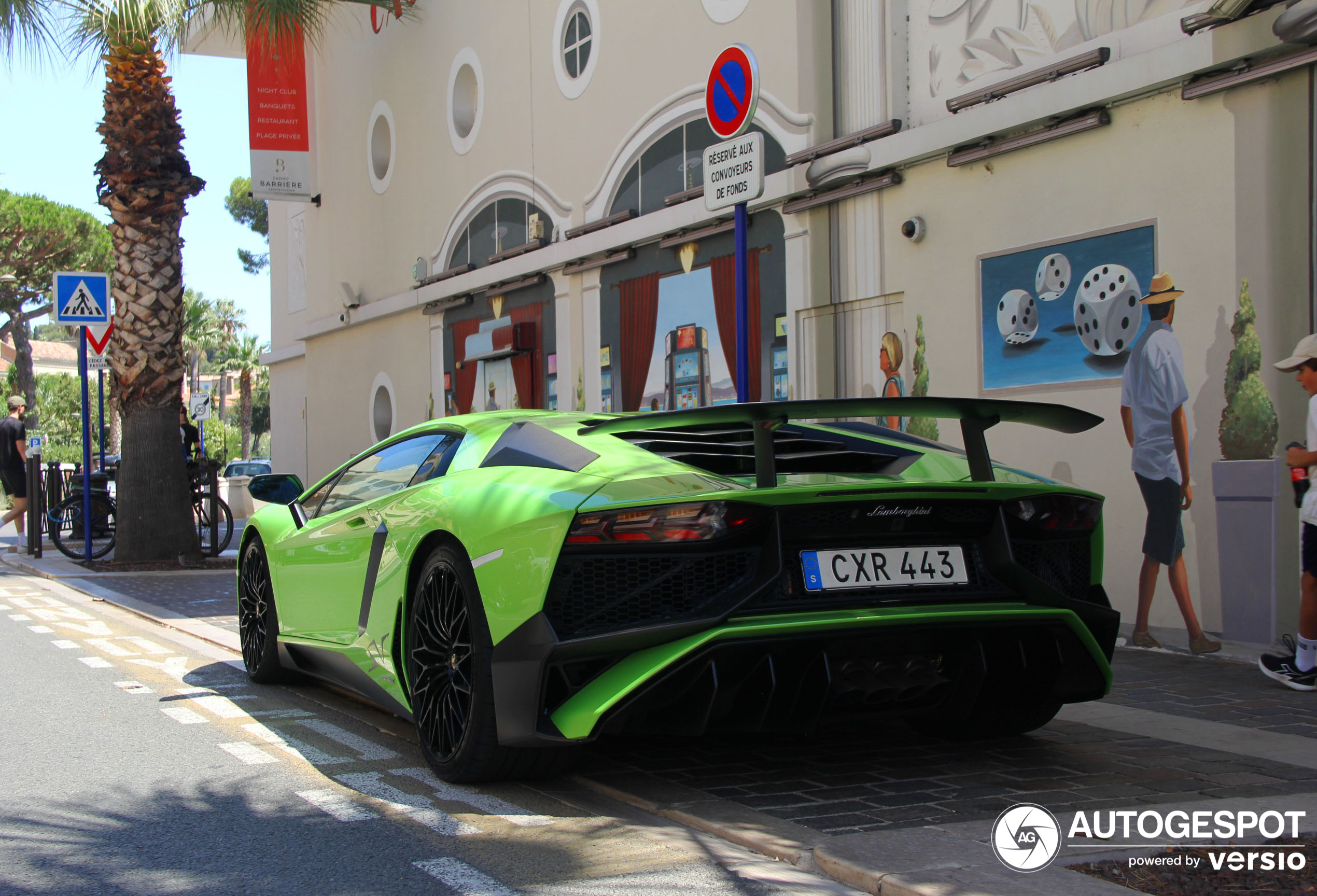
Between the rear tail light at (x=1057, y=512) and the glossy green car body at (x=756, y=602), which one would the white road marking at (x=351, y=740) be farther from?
the rear tail light at (x=1057, y=512)

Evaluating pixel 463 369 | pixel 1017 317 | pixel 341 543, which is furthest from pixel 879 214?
pixel 463 369

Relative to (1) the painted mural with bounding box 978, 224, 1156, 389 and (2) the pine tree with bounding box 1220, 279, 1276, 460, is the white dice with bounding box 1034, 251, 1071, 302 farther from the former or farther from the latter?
(2) the pine tree with bounding box 1220, 279, 1276, 460

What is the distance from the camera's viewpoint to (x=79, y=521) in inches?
628

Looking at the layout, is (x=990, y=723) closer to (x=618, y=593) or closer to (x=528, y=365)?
(x=618, y=593)

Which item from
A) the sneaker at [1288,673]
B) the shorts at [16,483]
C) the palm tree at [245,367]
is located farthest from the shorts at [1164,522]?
the palm tree at [245,367]

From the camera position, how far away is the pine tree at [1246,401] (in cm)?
716

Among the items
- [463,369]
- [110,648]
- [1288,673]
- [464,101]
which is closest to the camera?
[1288,673]

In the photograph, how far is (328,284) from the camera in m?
22.5

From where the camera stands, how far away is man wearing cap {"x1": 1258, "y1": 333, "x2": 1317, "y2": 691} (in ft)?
18.2

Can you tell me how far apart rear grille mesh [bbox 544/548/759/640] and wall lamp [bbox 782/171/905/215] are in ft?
22.8

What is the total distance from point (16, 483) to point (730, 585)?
16787mm

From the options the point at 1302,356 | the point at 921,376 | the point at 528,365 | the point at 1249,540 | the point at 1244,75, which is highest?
the point at 1244,75

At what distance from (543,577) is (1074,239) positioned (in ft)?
19.3

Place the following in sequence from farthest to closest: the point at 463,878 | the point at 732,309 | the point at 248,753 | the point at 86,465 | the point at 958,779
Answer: the point at 86,465 < the point at 732,309 < the point at 248,753 < the point at 958,779 < the point at 463,878
